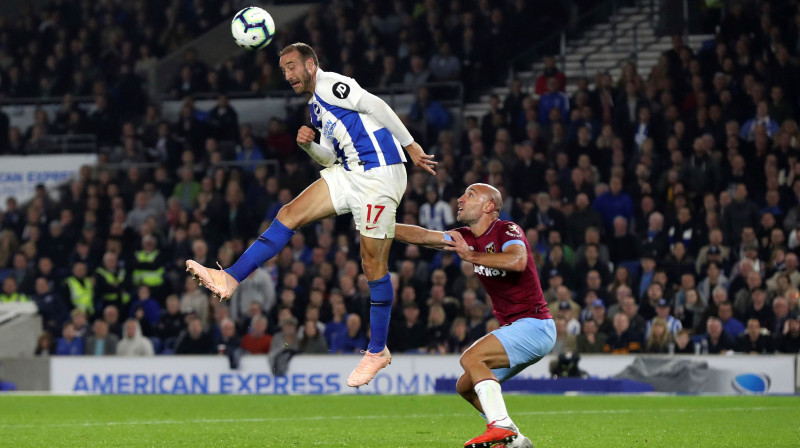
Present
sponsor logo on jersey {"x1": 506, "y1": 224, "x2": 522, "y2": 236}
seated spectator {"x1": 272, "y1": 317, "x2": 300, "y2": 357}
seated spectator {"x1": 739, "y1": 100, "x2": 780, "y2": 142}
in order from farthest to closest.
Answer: seated spectator {"x1": 739, "y1": 100, "x2": 780, "y2": 142}, seated spectator {"x1": 272, "y1": 317, "x2": 300, "y2": 357}, sponsor logo on jersey {"x1": 506, "y1": 224, "x2": 522, "y2": 236}

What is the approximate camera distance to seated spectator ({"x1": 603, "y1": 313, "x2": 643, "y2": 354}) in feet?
56.0

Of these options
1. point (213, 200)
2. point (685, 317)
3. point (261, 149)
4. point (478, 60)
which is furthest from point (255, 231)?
point (685, 317)

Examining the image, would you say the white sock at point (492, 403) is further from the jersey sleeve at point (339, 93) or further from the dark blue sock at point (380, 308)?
the jersey sleeve at point (339, 93)

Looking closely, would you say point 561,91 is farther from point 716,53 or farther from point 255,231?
point 255,231

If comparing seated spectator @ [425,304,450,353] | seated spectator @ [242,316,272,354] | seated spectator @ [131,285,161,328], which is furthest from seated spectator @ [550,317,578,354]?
seated spectator @ [131,285,161,328]

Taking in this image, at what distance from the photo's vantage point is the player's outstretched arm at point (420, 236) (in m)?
9.24

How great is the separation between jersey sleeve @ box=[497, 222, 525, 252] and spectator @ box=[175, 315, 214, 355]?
10201mm

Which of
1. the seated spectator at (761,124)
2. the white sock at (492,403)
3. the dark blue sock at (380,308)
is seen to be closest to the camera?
the white sock at (492,403)

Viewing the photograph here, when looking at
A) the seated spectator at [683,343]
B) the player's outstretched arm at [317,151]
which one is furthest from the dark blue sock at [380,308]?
the seated spectator at [683,343]

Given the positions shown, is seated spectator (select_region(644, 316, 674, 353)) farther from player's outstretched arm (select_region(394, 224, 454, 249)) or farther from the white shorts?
the white shorts

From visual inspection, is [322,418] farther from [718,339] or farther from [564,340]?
[718,339]

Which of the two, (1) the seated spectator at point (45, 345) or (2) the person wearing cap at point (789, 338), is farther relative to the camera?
(1) the seated spectator at point (45, 345)

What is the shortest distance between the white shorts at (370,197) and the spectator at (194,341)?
9.45 metres

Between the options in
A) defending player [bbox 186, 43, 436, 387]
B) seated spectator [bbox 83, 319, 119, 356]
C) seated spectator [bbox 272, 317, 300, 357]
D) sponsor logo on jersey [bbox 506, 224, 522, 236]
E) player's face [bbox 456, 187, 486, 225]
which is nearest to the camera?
sponsor logo on jersey [bbox 506, 224, 522, 236]
